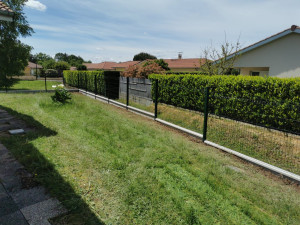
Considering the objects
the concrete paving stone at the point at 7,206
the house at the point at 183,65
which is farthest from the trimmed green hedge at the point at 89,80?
the house at the point at 183,65

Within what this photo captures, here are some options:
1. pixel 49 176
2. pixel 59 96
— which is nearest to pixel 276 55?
pixel 59 96

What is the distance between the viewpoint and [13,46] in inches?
726

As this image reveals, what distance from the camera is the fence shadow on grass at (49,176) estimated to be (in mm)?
2456

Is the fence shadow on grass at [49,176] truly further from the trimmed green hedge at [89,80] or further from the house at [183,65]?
the house at [183,65]

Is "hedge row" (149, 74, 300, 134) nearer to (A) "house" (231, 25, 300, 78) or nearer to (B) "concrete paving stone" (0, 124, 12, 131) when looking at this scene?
(B) "concrete paving stone" (0, 124, 12, 131)

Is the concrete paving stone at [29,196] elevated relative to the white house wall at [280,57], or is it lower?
lower

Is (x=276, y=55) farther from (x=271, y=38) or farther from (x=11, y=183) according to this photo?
(x=11, y=183)

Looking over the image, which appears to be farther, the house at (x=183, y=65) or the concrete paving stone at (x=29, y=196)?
the house at (x=183, y=65)

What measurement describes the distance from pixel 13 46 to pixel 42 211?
A: 21207 mm

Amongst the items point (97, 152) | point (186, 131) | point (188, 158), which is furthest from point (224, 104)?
point (97, 152)

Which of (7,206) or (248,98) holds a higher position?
(248,98)

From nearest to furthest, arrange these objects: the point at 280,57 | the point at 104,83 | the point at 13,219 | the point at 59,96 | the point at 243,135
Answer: the point at 13,219 < the point at 243,135 < the point at 59,96 < the point at 280,57 < the point at 104,83

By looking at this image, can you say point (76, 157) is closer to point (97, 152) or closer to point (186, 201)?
point (97, 152)

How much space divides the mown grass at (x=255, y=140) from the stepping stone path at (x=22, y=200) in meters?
4.39
